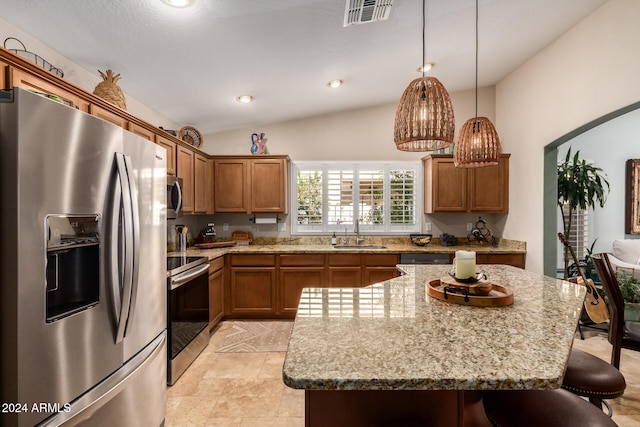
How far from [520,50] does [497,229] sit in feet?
7.65

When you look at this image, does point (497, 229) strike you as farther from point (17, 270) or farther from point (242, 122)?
point (17, 270)

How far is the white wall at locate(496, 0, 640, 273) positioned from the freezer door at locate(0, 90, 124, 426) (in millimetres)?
3651

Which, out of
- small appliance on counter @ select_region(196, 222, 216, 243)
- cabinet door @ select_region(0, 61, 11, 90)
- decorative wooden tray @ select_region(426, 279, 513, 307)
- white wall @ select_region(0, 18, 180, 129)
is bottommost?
decorative wooden tray @ select_region(426, 279, 513, 307)

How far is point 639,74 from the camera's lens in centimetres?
234

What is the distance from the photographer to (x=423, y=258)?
3807 millimetres

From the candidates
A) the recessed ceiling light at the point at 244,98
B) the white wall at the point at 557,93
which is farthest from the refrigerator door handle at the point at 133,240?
the white wall at the point at 557,93

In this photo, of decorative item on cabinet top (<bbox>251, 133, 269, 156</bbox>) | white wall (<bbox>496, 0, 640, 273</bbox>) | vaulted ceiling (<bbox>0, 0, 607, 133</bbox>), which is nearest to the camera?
vaulted ceiling (<bbox>0, 0, 607, 133</bbox>)

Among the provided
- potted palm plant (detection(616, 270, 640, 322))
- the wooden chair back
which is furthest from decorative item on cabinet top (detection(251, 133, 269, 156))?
potted palm plant (detection(616, 270, 640, 322))

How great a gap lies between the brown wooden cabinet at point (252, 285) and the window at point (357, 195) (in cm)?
91

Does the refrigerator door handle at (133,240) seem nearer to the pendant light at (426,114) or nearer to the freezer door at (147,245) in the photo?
the freezer door at (147,245)

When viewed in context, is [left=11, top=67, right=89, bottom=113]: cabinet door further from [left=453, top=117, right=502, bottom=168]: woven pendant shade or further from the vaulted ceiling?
[left=453, top=117, right=502, bottom=168]: woven pendant shade

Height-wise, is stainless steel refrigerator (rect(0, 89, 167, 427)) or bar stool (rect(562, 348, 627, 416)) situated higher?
stainless steel refrigerator (rect(0, 89, 167, 427))

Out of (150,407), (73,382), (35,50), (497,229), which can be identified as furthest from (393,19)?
(497,229)

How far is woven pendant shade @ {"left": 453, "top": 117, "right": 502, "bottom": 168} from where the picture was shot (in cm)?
198
